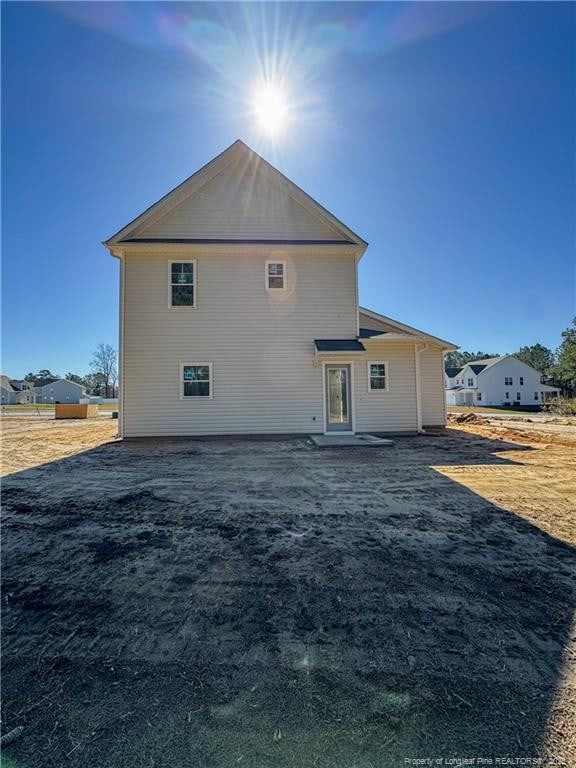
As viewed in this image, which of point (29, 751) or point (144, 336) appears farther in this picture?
point (144, 336)

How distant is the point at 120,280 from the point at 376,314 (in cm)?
1002

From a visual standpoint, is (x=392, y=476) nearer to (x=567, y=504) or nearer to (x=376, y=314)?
(x=567, y=504)

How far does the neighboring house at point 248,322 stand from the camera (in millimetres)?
11367

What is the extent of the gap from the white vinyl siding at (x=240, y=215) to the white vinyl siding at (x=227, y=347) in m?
0.90

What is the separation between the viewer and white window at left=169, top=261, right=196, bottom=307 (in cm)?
1157

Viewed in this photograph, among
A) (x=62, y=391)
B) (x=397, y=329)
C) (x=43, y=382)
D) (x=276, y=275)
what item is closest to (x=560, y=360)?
(x=397, y=329)

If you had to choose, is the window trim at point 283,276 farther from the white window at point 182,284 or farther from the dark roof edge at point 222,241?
the white window at point 182,284

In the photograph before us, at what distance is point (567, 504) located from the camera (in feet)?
15.5

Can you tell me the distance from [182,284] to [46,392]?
67.3 meters

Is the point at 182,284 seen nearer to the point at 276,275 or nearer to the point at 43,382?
the point at 276,275

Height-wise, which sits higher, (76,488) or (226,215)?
(226,215)

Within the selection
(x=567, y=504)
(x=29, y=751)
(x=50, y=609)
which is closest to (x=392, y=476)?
(x=567, y=504)

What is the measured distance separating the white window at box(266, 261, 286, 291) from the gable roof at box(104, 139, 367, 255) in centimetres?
87

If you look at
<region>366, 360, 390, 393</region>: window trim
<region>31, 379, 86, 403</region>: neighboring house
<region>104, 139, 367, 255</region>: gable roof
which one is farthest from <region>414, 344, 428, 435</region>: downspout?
<region>31, 379, 86, 403</region>: neighboring house
